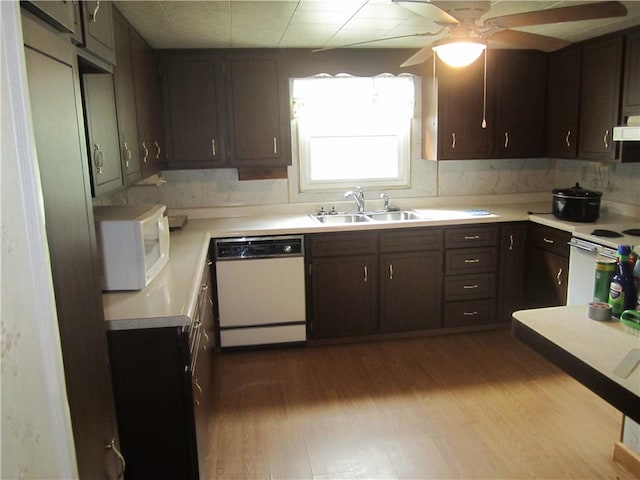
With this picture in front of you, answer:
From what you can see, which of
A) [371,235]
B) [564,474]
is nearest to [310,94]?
[371,235]

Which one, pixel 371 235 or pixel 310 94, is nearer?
pixel 371 235

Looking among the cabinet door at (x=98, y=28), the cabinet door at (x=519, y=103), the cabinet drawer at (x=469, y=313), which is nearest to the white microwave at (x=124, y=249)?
the cabinet door at (x=98, y=28)

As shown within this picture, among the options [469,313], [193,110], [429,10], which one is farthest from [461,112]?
[429,10]

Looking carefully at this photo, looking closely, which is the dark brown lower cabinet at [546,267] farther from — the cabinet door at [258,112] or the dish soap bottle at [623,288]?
the cabinet door at [258,112]

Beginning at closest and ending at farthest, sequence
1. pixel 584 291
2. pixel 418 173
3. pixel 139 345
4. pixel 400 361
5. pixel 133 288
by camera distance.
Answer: pixel 139 345
pixel 133 288
pixel 584 291
pixel 400 361
pixel 418 173

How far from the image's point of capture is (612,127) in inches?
139

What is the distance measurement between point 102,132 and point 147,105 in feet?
4.01

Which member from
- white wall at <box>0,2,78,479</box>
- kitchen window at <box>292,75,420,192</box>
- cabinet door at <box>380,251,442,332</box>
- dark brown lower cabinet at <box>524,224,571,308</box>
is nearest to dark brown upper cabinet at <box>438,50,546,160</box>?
kitchen window at <box>292,75,420,192</box>

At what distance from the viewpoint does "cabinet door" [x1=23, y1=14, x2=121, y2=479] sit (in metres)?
1.00

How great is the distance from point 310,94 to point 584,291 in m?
2.44

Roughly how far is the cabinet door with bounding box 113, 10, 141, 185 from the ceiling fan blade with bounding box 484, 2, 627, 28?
1691 millimetres

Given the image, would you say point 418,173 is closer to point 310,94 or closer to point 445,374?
point 310,94

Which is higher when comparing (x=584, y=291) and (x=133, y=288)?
(x=133, y=288)

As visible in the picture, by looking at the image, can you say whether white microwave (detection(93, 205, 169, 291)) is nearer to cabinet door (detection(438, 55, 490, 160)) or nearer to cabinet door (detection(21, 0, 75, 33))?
cabinet door (detection(21, 0, 75, 33))
